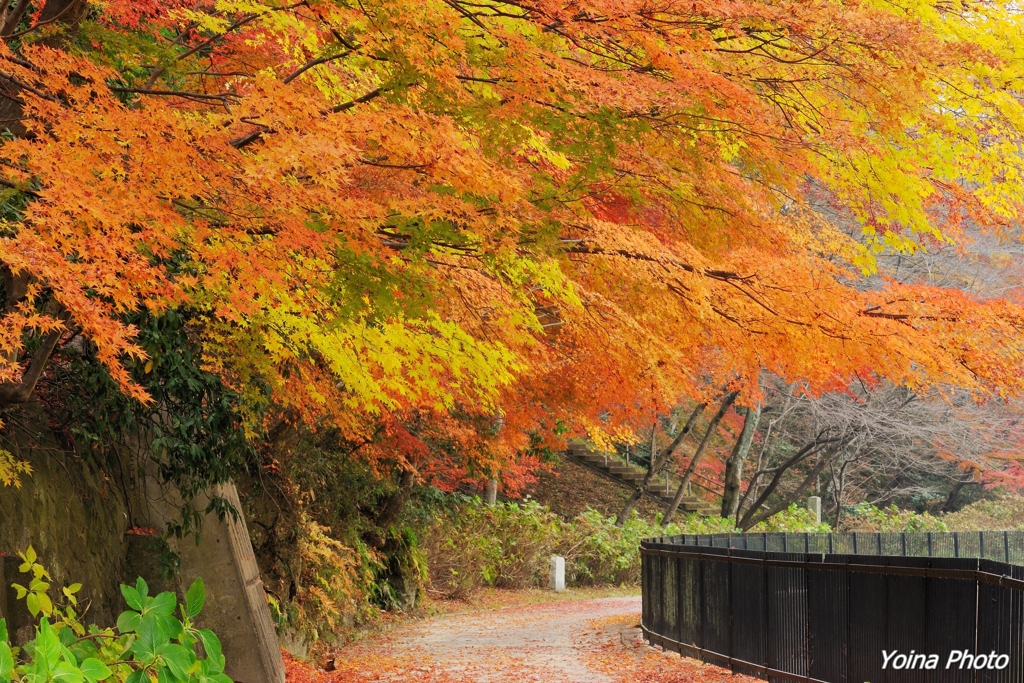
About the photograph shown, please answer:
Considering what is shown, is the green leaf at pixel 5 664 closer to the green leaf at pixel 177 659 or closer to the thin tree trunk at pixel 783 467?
the green leaf at pixel 177 659

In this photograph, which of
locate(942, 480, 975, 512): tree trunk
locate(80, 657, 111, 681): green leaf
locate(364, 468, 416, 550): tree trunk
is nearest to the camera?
locate(80, 657, 111, 681): green leaf

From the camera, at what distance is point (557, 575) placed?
2319 cm

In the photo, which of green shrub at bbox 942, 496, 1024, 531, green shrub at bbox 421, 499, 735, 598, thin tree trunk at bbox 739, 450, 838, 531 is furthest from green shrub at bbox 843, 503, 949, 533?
green shrub at bbox 421, 499, 735, 598

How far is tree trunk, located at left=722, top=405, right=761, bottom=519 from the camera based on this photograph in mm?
26203

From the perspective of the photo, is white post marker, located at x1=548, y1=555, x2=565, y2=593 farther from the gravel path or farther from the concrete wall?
the concrete wall

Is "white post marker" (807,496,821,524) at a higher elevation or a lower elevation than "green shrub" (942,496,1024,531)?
higher

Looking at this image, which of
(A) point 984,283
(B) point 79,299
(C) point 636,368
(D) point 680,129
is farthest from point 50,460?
(A) point 984,283

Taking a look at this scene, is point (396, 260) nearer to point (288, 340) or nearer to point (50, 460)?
point (288, 340)

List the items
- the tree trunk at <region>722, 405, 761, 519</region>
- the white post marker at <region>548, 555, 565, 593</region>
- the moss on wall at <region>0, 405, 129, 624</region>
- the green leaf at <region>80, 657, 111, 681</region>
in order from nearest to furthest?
Answer: the green leaf at <region>80, 657, 111, 681</region> → the moss on wall at <region>0, 405, 129, 624</region> → the white post marker at <region>548, 555, 565, 593</region> → the tree trunk at <region>722, 405, 761, 519</region>

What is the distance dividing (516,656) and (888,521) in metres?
19.7

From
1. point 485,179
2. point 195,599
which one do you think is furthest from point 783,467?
point 195,599

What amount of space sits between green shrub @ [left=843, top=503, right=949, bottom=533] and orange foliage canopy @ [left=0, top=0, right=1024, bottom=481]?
1762cm

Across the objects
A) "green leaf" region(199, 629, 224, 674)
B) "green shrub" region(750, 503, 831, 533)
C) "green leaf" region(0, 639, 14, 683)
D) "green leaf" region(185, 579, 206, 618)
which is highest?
"green leaf" region(0, 639, 14, 683)

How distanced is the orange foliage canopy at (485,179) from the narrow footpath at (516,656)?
10.2 ft
